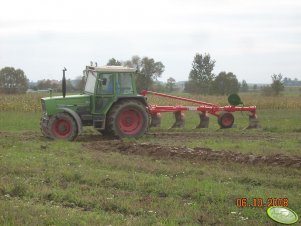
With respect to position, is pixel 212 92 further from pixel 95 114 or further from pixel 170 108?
pixel 95 114

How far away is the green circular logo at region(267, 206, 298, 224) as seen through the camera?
545 cm

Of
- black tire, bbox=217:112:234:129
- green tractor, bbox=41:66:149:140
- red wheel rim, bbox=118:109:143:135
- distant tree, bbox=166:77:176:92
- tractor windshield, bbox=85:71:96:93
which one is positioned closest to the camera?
green tractor, bbox=41:66:149:140

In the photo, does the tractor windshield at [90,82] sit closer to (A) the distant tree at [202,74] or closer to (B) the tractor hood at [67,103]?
(B) the tractor hood at [67,103]

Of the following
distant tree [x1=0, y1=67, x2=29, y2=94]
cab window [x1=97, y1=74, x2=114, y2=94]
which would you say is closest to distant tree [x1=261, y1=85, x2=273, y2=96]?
distant tree [x1=0, y1=67, x2=29, y2=94]

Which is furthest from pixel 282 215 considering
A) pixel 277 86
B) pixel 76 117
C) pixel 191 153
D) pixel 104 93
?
pixel 277 86

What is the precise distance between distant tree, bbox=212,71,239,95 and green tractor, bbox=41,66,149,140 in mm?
38455

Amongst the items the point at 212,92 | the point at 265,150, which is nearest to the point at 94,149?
the point at 265,150

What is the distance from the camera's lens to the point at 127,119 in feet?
49.0

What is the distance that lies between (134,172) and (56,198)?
2213 millimetres

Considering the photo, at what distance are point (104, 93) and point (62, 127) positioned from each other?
5.57ft

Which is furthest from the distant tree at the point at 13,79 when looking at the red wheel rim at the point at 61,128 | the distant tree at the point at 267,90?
the red wheel rim at the point at 61,128

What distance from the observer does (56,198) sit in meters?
6.83

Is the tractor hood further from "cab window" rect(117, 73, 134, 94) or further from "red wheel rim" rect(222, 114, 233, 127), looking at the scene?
"red wheel rim" rect(222, 114, 233, 127)

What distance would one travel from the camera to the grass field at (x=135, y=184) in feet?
19.4
